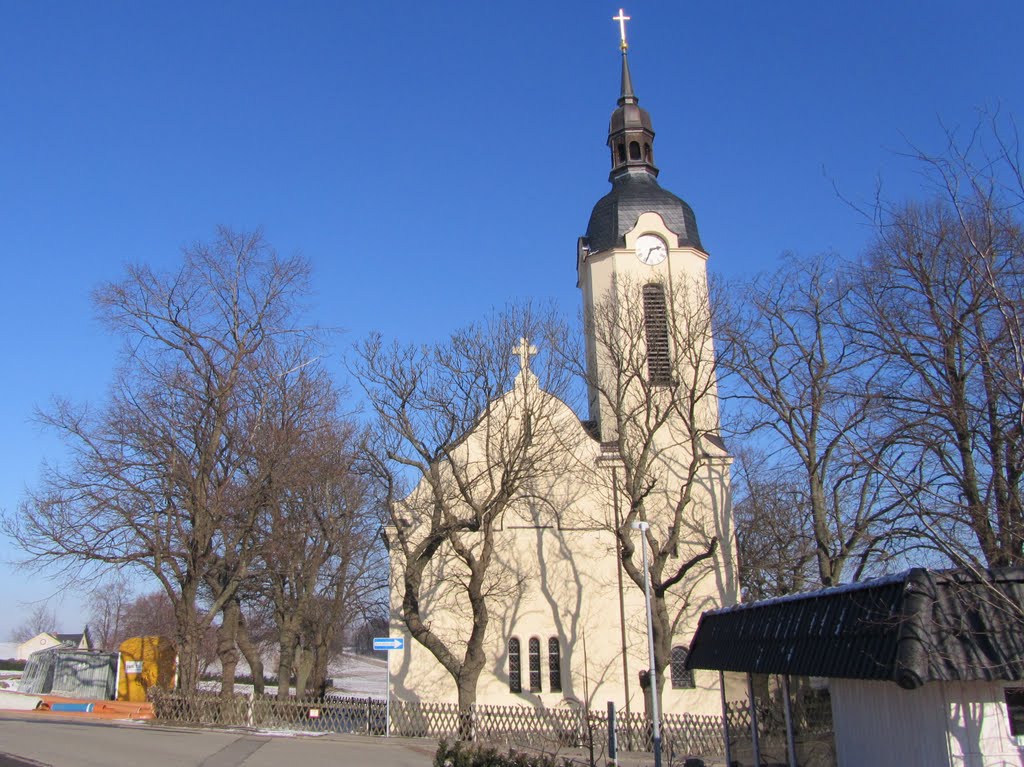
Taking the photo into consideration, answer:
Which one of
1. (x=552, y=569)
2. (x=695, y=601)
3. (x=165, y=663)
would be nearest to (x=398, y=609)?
(x=552, y=569)

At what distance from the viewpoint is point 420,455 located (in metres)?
24.5

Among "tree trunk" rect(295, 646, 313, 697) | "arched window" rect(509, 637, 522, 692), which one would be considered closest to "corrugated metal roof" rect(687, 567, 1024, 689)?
"arched window" rect(509, 637, 522, 692)

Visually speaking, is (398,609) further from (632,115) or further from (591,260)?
(632,115)

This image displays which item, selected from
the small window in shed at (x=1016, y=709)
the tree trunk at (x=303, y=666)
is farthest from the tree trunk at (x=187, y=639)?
the small window in shed at (x=1016, y=709)

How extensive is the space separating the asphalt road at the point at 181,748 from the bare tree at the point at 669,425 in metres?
8.85

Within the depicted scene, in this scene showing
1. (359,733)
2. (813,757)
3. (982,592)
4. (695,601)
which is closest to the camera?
(982,592)

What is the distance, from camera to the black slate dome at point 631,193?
32031 millimetres

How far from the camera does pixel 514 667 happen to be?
27.3 metres

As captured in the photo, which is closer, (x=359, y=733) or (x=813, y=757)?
(x=813, y=757)

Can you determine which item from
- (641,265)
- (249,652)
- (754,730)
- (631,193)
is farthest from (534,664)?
(631,193)

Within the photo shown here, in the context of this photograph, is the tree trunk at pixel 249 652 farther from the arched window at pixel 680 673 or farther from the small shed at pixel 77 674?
the arched window at pixel 680 673

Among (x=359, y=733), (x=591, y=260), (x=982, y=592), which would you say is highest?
(x=591, y=260)

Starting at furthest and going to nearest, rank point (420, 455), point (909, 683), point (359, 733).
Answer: point (420, 455) → point (359, 733) → point (909, 683)

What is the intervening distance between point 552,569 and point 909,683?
18.7 metres
